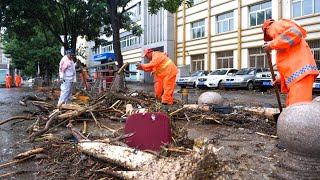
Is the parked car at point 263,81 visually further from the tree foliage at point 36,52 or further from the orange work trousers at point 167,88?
the tree foliage at point 36,52

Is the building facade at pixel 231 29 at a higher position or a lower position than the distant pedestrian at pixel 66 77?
higher

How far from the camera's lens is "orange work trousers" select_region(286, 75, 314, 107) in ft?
14.9

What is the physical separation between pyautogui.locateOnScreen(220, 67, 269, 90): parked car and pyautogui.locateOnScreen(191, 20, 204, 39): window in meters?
12.4

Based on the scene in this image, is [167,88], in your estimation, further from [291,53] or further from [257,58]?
[257,58]

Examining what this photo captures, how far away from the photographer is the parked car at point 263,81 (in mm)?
19922

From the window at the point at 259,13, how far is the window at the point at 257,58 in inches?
85.5

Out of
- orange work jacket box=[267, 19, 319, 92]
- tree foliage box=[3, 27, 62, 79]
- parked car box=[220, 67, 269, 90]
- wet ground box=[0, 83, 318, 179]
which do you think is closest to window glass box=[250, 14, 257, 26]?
parked car box=[220, 67, 269, 90]

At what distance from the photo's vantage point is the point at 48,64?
115 ft

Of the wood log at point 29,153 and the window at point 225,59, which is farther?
the window at point 225,59

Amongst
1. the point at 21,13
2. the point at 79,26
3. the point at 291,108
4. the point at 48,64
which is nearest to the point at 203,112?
the point at 291,108

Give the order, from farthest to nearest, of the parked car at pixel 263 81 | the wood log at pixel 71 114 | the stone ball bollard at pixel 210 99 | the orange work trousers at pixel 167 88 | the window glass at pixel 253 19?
1. the window glass at pixel 253 19
2. the parked car at pixel 263 81
3. the stone ball bollard at pixel 210 99
4. the orange work trousers at pixel 167 88
5. the wood log at pixel 71 114

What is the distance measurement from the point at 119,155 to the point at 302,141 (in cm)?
186

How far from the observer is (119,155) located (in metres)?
3.79

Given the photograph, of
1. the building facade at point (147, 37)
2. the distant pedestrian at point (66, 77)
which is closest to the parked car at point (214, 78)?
the building facade at point (147, 37)
